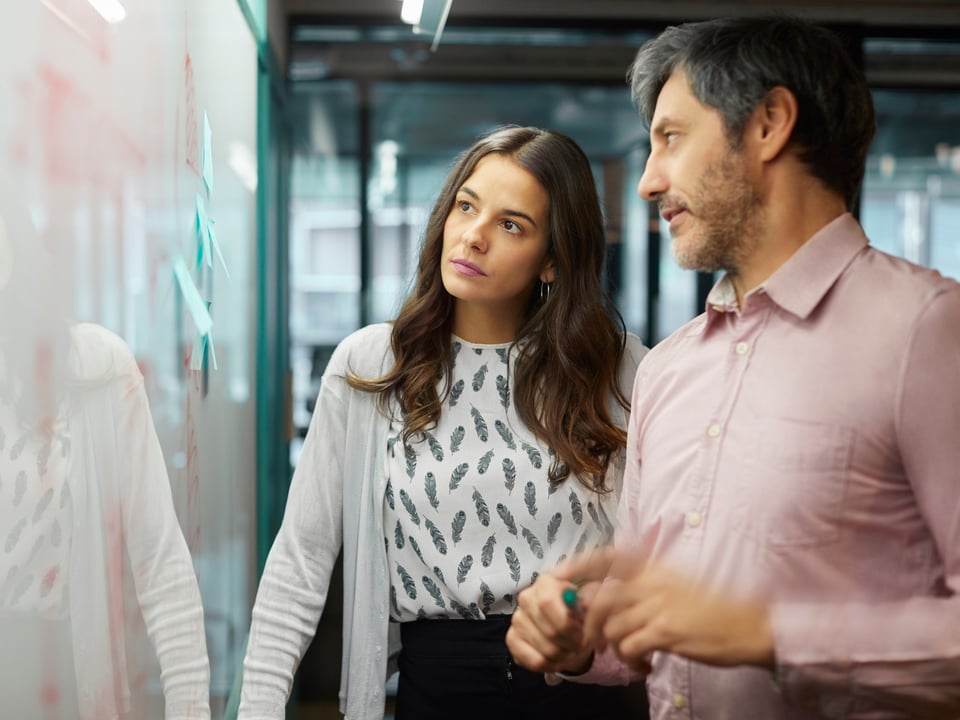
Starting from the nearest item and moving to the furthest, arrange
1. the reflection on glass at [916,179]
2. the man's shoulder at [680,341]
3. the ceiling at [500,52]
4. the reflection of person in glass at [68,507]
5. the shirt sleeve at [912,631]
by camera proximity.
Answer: the reflection of person in glass at [68,507] < the shirt sleeve at [912,631] < the man's shoulder at [680,341] < the ceiling at [500,52] < the reflection on glass at [916,179]

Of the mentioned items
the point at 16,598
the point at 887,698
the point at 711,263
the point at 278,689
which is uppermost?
the point at 711,263

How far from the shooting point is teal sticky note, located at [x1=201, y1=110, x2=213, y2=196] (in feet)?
6.15

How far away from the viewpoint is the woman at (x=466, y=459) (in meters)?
1.67

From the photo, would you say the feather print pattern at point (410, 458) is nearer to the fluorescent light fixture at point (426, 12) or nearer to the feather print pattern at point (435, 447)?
the feather print pattern at point (435, 447)

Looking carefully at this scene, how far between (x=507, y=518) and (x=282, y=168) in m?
2.29

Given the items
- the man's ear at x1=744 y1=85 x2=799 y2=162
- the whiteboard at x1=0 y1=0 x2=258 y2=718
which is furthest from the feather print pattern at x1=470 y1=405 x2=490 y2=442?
the man's ear at x1=744 y1=85 x2=799 y2=162

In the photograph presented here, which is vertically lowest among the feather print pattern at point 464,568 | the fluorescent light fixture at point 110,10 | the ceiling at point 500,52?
the feather print pattern at point 464,568

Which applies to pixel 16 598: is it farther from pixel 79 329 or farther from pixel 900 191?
pixel 900 191

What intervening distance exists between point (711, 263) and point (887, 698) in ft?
1.83

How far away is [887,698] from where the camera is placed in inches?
39.8

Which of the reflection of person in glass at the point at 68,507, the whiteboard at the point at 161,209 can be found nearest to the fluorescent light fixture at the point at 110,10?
the whiteboard at the point at 161,209

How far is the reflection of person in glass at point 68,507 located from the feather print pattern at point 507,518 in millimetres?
539

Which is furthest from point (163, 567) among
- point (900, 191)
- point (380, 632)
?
point (900, 191)

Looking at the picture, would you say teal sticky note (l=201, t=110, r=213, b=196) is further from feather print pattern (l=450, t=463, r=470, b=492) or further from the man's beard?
the man's beard
